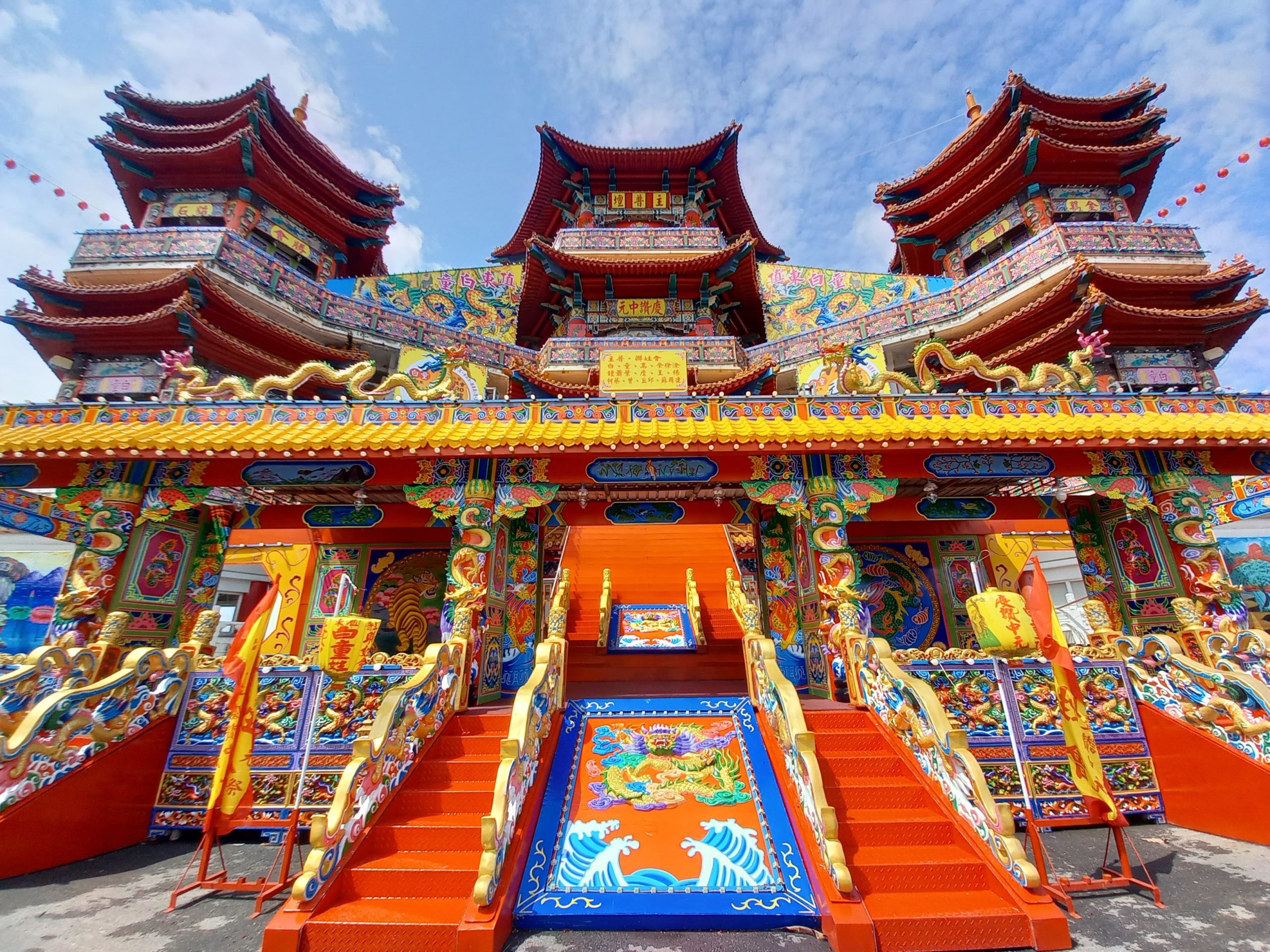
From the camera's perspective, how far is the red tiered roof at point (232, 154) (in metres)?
15.8

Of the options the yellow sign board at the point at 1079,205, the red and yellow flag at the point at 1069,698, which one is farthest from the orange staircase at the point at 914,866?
the yellow sign board at the point at 1079,205

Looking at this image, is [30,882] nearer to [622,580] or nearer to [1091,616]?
[622,580]

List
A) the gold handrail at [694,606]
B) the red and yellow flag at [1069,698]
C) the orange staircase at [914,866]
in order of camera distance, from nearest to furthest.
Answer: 1. the orange staircase at [914,866]
2. the red and yellow flag at [1069,698]
3. the gold handrail at [694,606]

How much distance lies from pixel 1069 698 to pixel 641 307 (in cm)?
1520

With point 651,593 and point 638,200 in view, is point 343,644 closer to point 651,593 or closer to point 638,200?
point 651,593

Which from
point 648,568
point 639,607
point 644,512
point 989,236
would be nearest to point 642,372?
point 648,568

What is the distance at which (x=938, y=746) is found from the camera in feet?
14.1

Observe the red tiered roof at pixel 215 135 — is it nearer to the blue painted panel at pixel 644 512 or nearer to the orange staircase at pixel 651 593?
the orange staircase at pixel 651 593

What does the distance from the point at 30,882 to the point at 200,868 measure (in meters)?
1.61

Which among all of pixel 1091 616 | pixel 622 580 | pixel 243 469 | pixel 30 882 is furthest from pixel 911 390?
pixel 30 882

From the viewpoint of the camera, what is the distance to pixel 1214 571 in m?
6.73

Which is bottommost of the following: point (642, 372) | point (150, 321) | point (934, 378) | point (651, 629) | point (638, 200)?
point (651, 629)

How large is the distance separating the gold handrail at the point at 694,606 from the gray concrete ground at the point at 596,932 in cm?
486

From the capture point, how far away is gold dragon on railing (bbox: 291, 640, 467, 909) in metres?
3.65
